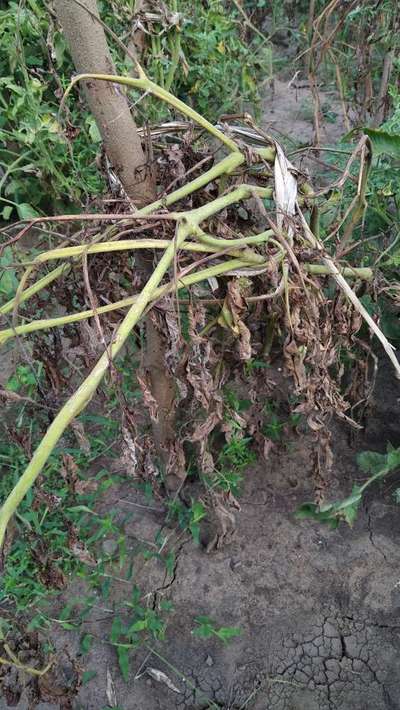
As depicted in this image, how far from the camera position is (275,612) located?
1.46m

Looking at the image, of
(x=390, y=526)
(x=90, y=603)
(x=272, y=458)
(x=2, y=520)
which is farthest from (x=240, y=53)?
(x=2, y=520)

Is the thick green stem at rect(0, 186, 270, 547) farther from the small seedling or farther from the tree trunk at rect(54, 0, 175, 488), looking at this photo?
the small seedling

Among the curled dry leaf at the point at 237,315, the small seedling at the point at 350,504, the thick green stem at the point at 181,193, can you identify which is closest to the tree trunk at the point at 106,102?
the thick green stem at the point at 181,193

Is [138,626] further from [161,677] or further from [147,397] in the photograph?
[147,397]

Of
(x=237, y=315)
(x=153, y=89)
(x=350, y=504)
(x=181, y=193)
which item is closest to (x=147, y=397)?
(x=237, y=315)

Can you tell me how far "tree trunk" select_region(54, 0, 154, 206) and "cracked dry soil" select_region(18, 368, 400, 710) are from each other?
0.91 m

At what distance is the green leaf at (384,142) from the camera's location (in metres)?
1.17

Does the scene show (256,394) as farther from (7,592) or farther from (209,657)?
(7,592)

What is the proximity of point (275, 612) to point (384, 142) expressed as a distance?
42.0 inches

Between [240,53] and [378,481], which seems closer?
[378,481]

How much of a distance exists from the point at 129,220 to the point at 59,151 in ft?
4.28

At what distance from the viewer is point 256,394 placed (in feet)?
4.47

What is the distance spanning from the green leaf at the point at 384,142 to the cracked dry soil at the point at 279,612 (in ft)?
2.78

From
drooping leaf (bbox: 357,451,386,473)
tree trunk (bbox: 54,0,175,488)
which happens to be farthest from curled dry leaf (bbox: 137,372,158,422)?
drooping leaf (bbox: 357,451,386,473)
